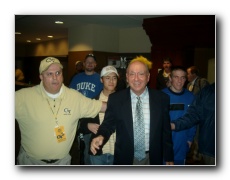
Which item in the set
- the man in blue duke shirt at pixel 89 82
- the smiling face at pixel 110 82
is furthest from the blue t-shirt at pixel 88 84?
the smiling face at pixel 110 82

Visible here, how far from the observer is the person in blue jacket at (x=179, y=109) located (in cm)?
247

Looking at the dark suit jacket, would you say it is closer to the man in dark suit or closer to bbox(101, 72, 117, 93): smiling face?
the man in dark suit

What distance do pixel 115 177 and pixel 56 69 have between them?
111 cm

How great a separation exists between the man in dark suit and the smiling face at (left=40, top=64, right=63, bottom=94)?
47 cm

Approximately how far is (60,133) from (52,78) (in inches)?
18.4

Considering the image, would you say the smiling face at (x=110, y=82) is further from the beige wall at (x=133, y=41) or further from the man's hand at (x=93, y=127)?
the beige wall at (x=133, y=41)

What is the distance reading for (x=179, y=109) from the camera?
2.51m

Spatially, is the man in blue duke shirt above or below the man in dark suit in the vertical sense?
above

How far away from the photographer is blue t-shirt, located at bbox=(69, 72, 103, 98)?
3162 millimetres

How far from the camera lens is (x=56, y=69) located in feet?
6.26

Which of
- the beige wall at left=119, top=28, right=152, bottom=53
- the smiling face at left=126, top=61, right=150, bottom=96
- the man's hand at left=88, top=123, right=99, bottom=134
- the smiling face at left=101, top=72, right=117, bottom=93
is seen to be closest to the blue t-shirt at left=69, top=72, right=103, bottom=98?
the smiling face at left=101, top=72, right=117, bottom=93
